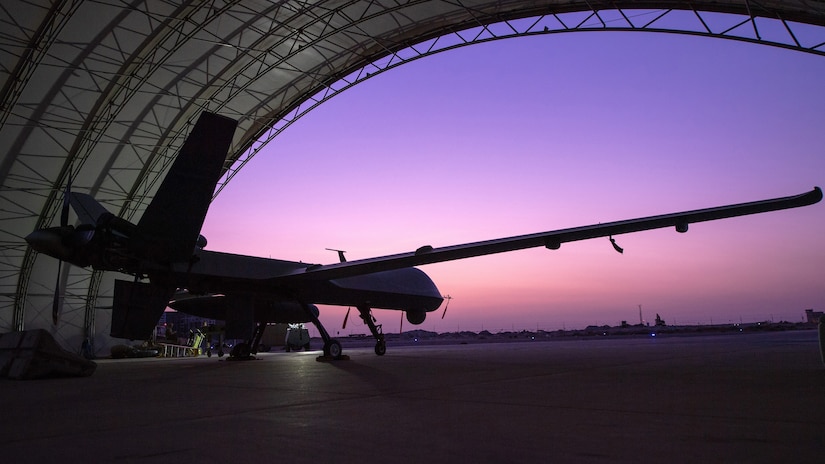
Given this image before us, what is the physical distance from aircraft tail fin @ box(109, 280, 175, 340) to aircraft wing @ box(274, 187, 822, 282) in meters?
4.73

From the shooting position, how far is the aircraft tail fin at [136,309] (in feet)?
41.8

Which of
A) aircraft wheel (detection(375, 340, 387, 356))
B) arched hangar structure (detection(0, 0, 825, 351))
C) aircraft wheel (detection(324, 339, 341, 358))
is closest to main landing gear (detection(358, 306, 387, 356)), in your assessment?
aircraft wheel (detection(375, 340, 387, 356))

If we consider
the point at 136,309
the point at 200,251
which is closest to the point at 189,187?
the point at 136,309

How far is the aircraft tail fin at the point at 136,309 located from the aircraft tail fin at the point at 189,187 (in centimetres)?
174

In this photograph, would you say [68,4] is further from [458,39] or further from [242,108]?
[458,39]

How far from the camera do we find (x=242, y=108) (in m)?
30.6

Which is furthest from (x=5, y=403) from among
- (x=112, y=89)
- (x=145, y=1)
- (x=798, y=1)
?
(x=112, y=89)

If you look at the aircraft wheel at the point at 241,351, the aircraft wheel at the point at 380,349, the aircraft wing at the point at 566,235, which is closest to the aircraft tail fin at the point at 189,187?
the aircraft wing at the point at 566,235

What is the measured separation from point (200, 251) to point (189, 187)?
5.51 metres

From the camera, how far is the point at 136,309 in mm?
12961

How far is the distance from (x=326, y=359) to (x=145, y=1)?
15.9m

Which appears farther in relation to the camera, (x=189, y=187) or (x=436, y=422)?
(x=189, y=187)

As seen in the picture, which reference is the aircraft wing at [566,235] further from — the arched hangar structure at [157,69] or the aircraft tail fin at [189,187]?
the arched hangar structure at [157,69]

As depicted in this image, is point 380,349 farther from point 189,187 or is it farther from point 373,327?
point 189,187
